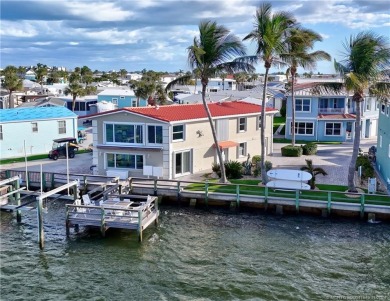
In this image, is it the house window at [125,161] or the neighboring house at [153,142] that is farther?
the house window at [125,161]

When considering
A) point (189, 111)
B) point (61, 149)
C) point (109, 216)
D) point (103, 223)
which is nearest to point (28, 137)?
point (61, 149)

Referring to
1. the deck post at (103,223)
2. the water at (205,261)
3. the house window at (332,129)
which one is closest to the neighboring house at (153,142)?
the water at (205,261)

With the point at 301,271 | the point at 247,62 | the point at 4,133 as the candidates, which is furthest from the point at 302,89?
the point at 301,271

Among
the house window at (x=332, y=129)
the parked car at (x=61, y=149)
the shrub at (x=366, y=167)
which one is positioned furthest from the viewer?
the house window at (x=332, y=129)

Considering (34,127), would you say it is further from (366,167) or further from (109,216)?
(366,167)

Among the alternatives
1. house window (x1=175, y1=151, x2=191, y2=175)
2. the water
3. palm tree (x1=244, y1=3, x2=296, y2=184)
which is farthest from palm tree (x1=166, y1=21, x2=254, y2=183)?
the water

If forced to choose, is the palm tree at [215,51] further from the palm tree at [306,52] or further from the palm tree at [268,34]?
the palm tree at [306,52]

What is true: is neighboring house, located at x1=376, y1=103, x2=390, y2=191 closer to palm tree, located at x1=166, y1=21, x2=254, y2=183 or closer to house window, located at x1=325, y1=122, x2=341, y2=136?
palm tree, located at x1=166, y1=21, x2=254, y2=183
